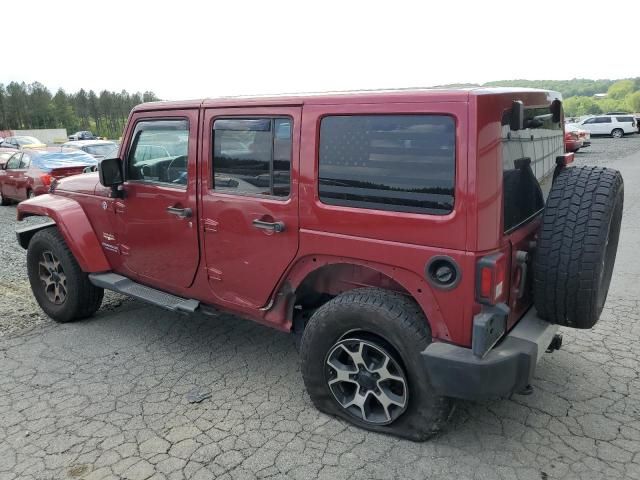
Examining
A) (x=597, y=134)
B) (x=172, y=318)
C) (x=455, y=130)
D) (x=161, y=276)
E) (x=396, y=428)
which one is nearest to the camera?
(x=455, y=130)

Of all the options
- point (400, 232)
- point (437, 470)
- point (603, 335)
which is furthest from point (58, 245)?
point (603, 335)

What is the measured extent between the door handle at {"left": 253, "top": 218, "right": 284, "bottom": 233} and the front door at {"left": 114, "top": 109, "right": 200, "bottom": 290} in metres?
0.62

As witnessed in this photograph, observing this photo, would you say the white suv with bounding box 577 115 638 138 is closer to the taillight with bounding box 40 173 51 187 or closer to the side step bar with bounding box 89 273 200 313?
the taillight with bounding box 40 173 51 187

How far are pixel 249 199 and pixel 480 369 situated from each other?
5.66ft

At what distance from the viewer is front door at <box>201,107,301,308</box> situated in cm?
318

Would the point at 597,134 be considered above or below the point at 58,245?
above

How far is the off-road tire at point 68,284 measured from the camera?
4637mm

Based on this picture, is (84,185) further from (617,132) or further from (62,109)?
(62,109)

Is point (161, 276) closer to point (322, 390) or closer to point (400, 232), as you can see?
point (322, 390)

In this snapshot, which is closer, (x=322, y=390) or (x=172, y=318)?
(x=322, y=390)

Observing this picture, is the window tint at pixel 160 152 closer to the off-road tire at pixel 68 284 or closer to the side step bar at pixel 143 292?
the side step bar at pixel 143 292

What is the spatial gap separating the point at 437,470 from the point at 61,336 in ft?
11.2

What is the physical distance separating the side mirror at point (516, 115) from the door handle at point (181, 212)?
86.2 inches

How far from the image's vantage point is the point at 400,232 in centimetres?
272
